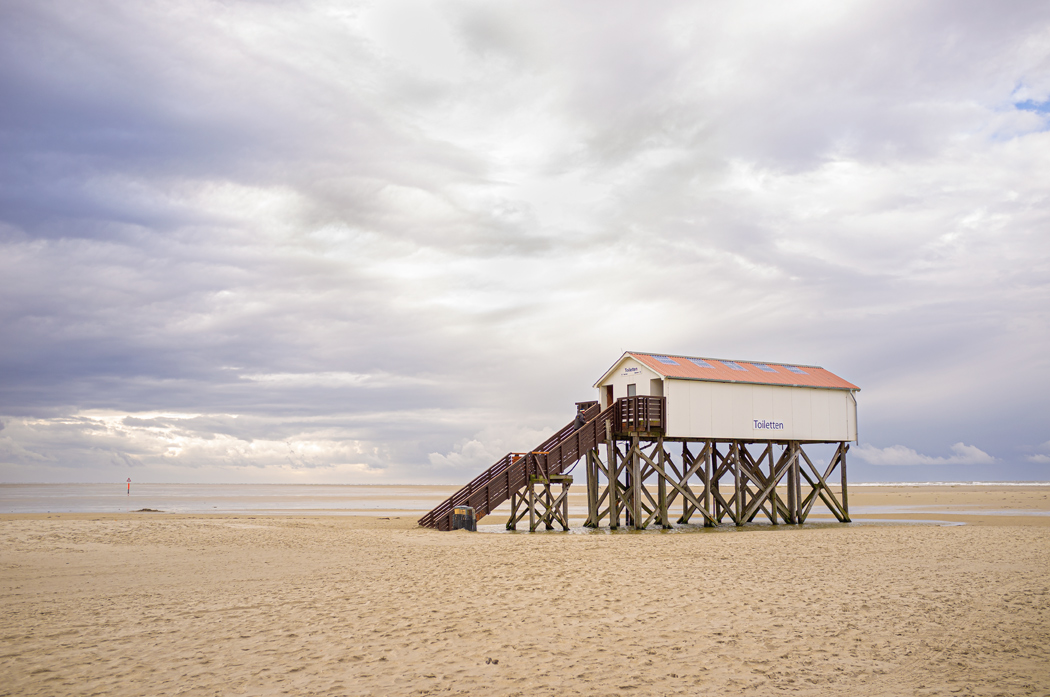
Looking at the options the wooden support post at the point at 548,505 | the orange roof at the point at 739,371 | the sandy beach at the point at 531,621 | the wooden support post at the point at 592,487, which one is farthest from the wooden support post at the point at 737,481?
the sandy beach at the point at 531,621

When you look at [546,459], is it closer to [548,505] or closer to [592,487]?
[548,505]

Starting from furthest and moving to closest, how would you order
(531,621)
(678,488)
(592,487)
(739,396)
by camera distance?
(592,487)
(739,396)
(678,488)
(531,621)

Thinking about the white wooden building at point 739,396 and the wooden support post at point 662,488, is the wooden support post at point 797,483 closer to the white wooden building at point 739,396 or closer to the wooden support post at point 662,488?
the white wooden building at point 739,396

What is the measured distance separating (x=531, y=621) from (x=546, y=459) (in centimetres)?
1594

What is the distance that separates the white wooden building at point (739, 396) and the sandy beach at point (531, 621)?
9.54 meters

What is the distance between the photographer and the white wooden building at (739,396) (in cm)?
2739

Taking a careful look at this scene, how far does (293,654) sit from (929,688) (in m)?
7.30

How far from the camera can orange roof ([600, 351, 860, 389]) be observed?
27.7 meters

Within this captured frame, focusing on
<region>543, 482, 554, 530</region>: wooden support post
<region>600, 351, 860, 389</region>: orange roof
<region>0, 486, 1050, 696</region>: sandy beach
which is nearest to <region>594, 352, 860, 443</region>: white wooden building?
<region>600, 351, 860, 389</region>: orange roof

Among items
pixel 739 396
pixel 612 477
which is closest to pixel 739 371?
pixel 739 396

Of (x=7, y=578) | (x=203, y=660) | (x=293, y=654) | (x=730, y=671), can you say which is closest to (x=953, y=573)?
(x=730, y=671)

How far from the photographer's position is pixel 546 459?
26.0 metres

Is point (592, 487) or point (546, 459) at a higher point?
point (546, 459)

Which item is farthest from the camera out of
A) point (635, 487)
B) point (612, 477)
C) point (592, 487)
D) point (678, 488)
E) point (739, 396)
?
point (592, 487)
